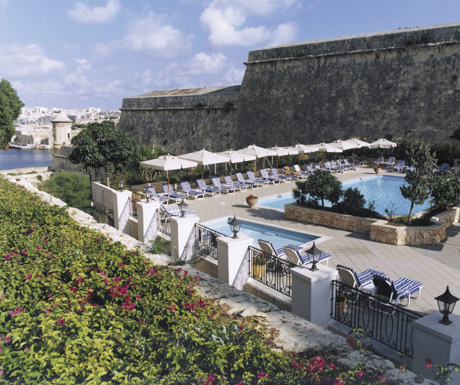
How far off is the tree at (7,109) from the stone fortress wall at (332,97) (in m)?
14.3

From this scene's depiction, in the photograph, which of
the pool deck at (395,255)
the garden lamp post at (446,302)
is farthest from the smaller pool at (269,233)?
the garden lamp post at (446,302)

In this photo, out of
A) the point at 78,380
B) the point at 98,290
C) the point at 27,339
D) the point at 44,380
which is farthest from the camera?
the point at 98,290

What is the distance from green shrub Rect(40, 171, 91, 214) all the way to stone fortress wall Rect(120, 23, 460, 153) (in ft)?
54.8

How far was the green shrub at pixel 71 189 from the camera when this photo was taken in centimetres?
1305

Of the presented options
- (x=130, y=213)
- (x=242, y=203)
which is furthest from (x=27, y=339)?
(x=242, y=203)

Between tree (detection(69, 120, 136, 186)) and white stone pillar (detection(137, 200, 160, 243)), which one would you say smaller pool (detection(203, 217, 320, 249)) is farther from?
tree (detection(69, 120, 136, 186))

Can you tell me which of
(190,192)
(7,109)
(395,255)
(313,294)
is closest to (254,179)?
(190,192)

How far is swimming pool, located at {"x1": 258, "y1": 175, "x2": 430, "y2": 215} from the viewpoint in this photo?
45.2ft

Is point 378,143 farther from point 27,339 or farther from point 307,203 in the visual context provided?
point 27,339

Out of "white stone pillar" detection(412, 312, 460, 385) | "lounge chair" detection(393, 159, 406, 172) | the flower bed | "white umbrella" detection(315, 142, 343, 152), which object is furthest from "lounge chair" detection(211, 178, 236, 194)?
"white stone pillar" detection(412, 312, 460, 385)

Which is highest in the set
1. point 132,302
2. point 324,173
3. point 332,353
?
point 324,173

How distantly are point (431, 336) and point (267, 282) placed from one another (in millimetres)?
2878

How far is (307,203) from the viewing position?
37.6 ft

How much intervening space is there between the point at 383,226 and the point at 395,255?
103 centimetres
